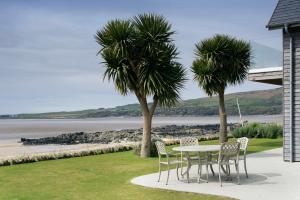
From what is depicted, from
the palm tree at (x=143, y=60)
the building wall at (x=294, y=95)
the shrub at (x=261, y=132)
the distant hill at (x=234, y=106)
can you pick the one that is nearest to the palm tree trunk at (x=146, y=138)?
the palm tree at (x=143, y=60)

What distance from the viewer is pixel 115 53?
57.3 ft

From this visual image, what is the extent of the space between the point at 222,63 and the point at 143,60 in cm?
633

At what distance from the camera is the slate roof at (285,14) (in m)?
14.0

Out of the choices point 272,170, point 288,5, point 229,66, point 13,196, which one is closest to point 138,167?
point 272,170

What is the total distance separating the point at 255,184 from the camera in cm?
1038

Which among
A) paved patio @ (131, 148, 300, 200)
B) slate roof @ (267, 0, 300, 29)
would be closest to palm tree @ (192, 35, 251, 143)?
slate roof @ (267, 0, 300, 29)

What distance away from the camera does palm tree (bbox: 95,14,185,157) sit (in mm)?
17500

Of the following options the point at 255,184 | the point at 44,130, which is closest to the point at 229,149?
the point at 255,184

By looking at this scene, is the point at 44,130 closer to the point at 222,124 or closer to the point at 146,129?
the point at 222,124

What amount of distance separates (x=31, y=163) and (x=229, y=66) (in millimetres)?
11128

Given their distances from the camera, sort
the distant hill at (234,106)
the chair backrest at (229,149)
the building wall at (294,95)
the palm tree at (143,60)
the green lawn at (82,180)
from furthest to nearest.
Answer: the distant hill at (234,106)
the palm tree at (143,60)
the building wall at (294,95)
the chair backrest at (229,149)
the green lawn at (82,180)

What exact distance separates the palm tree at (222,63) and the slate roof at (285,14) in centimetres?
826

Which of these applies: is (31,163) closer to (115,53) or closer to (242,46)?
(115,53)

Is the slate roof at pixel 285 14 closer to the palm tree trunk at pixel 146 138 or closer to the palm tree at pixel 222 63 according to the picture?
the palm tree trunk at pixel 146 138
